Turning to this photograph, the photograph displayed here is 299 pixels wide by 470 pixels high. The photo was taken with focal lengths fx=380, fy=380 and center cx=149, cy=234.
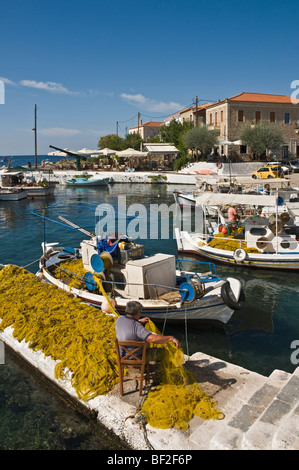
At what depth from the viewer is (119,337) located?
5941 mm

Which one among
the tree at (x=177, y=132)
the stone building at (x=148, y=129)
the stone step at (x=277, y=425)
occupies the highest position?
the stone building at (x=148, y=129)

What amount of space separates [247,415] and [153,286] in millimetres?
5085

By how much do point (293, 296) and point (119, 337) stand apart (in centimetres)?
940

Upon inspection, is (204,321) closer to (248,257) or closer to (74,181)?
(248,257)

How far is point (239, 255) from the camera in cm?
1638

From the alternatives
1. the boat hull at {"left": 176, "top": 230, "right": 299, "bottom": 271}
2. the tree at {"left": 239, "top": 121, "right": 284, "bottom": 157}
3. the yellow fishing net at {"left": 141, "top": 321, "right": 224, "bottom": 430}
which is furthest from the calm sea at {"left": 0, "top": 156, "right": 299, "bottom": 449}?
the tree at {"left": 239, "top": 121, "right": 284, "bottom": 157}

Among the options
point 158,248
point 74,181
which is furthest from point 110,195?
point 158,248

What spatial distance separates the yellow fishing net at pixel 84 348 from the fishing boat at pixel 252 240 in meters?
8.57

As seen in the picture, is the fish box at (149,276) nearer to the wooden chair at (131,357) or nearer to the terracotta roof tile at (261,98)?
the wooden chair at (131,357)

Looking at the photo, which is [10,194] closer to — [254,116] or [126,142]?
[254,116]

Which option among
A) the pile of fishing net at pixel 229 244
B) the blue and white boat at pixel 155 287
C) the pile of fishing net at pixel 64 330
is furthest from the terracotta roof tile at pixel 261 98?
the pile of fishing net at pixel 64 330

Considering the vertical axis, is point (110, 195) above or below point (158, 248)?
above

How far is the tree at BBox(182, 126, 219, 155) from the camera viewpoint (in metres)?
53.8

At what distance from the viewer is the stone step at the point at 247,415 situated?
488 centimetres
